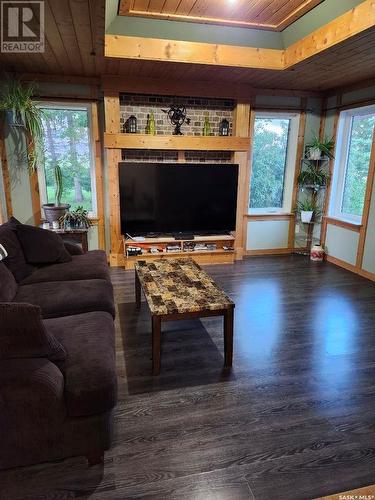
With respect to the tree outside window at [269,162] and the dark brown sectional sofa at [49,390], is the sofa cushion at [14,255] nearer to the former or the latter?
the dark brown sectional sofa at [49,390]

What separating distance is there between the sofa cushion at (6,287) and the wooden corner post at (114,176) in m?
2.23

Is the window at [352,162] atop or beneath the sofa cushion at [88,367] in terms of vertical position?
atop

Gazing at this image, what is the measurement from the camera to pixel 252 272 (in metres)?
4.57

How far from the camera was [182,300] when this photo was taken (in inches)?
94.6

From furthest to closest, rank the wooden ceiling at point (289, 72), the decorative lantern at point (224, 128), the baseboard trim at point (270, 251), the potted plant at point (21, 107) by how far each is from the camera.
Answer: the baseboard trim at point (270, 251) → the decorative lantern at point (224, 128) → the potted plant at point (21, 107) → the wooden ceiling at point (289, 72)

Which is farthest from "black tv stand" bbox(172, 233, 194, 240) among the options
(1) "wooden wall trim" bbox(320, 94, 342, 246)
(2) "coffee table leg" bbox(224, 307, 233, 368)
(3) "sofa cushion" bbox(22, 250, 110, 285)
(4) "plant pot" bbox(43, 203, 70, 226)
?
(2) "coffee table leg" bbox(224, 307, 233, 368)

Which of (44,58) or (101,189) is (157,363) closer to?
(101,189)

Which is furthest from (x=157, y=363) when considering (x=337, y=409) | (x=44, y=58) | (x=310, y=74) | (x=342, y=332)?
(x=310, y=74)

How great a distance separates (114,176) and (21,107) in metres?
1.31

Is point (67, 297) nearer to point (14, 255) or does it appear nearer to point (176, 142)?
point (14, 255)

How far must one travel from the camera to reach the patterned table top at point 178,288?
232 cm

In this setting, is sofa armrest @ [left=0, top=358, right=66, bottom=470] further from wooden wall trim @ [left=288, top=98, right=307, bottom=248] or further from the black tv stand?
wooden wall trim @ [left=288, top=98, right=307, bottom=248]

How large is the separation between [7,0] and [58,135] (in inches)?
91.3

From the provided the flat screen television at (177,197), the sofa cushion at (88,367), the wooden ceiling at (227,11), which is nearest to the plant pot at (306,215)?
the flat screen television at (177,197)
